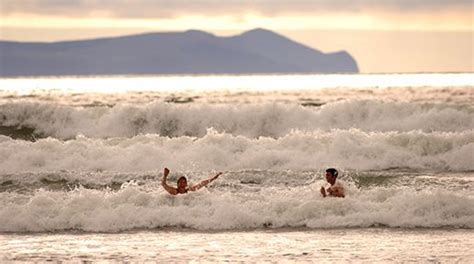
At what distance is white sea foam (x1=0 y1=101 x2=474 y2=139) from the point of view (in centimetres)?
3925

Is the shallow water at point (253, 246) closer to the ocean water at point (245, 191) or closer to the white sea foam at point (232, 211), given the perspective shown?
the ocean water at point (245, 191)

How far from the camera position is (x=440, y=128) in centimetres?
3853

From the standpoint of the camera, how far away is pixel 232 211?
18500mm

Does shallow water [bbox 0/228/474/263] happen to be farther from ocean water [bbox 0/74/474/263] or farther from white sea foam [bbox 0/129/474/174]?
white sea foam [bbox 0/129/474/174]

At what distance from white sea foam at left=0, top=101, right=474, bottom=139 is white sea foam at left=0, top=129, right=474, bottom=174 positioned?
9437 millimetres

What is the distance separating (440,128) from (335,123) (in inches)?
168

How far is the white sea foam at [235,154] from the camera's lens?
27.7m

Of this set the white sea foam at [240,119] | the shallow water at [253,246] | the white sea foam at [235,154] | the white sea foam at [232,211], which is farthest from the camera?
the white sea foam at [240,119]

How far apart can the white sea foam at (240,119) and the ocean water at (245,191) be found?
0.25ft

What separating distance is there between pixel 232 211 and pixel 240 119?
21906 mm

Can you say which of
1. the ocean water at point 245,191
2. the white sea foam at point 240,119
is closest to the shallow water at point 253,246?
the ocean water at point 245,191

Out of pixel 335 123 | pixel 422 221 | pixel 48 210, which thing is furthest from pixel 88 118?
pixel 422 221

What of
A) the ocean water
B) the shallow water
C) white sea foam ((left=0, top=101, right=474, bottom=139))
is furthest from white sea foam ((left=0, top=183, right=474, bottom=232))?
white sea foam ((left=0, top=101, right=474, bottom=139))

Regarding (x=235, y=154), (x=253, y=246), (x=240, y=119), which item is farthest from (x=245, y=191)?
(x=240, y=119)
